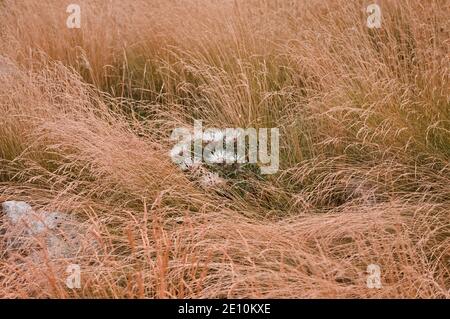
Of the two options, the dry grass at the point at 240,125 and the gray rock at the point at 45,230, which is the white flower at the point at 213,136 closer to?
the dry grass at the point at 240,125

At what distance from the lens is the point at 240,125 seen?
4711mm

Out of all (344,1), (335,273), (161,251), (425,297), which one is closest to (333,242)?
(335,273)

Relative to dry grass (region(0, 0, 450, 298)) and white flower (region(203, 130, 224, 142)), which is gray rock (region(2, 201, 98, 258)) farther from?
white flower (region(203, 130, 224, 142))

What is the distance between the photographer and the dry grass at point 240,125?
11.1 feet

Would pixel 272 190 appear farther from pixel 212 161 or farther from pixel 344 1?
pixel 344 1

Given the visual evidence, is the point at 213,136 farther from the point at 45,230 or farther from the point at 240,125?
the point at 45,230

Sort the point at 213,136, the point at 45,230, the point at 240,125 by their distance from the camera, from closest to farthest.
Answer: the point at 45,230, the point at 213,136, the point at 240,125

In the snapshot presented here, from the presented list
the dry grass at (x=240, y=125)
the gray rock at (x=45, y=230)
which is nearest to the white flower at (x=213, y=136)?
the dry grass at (x=240, y=125)

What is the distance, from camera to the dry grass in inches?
133

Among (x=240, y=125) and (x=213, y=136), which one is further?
(x=240, y=125)

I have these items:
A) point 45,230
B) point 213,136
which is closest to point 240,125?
point 213,136

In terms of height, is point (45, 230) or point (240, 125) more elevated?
point (240, 125)

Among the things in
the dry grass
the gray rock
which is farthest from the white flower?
the gray rock

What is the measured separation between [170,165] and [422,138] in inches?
58.3
